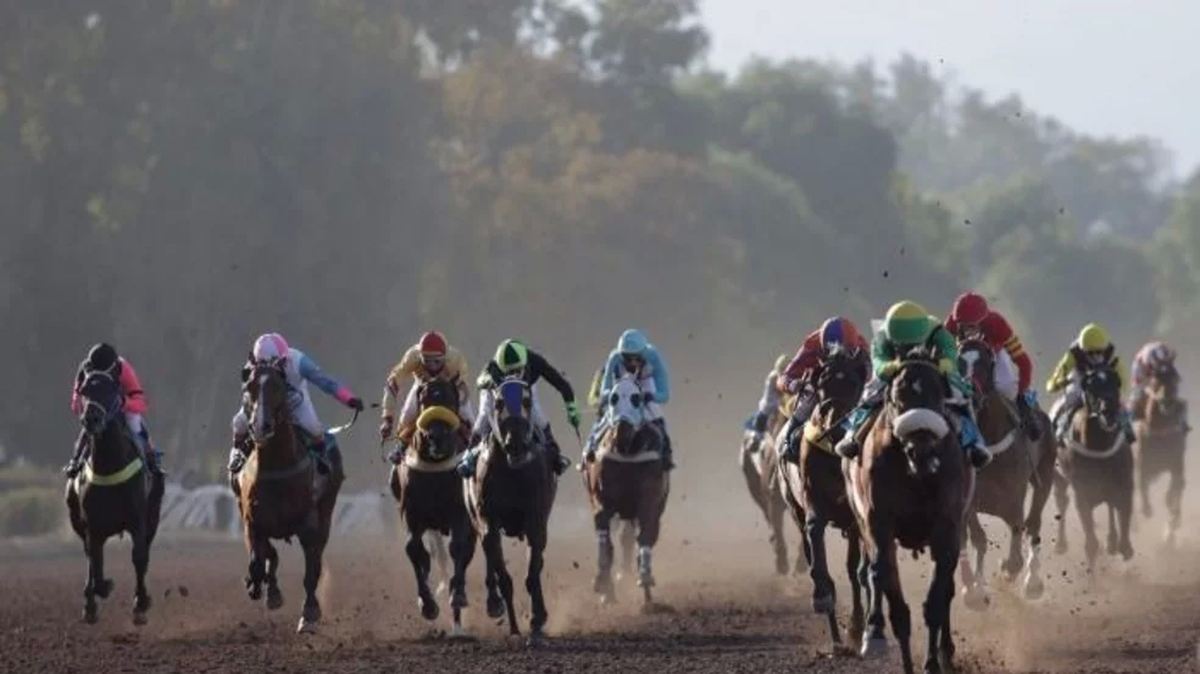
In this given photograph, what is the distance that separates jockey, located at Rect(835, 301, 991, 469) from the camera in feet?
51.0

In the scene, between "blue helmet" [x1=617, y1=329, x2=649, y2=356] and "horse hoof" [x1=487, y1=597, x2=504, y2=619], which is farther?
"blue helmet" [x1=617, y1=329, x2=649, y2=356]

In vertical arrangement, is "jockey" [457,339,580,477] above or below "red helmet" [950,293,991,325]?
below

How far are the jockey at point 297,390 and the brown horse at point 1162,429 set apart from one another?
13.0 meters

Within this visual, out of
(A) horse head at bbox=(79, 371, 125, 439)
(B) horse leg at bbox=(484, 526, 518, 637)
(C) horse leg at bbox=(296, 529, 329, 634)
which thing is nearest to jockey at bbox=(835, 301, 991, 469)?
(B) horse leg at bbox=(484, 526, 518, 637)

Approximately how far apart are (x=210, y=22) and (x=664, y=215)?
50.6 ft

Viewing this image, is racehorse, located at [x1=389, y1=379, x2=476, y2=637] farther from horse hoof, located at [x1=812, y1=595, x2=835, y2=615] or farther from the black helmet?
horse hoof, located at [x1=812, y1=595, x2=835, y2=615]

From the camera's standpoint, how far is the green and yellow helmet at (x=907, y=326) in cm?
1555

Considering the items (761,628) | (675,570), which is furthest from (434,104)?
(761,628)

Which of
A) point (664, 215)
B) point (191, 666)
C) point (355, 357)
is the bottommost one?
point (191, 666)

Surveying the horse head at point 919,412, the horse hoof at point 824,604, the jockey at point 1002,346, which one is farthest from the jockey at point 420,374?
the horse head at point 919,412

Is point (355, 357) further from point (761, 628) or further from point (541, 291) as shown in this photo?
point (761, 628)

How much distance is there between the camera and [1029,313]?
115 m

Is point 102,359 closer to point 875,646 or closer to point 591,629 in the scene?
point 591,629

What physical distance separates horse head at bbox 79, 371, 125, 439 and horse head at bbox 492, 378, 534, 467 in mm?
3450
